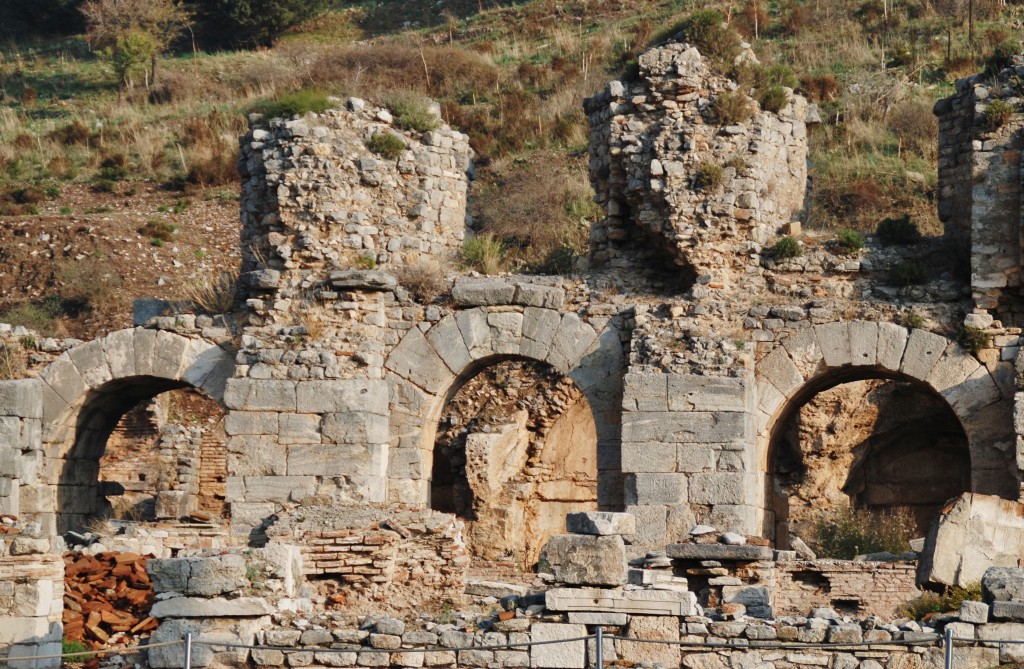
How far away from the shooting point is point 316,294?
1789cm

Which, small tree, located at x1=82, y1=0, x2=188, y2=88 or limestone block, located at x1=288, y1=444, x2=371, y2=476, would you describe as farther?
small tree, located at x1=82, y1=0, x2=188, y2=88

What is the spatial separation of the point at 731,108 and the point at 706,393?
3.32 meters

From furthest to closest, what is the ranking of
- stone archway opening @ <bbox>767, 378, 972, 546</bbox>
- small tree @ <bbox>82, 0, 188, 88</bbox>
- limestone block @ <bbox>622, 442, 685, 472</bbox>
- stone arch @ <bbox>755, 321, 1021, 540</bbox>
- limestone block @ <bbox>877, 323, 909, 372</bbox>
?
small tree @ <bbox>82, 0, 188, 88</bbox>
stone archway opening @ <bbox>767, 378, 972, 546</bbox>
limestone block @ <bbox>877, 323, 909, 372</bbox>
limestone block @ <bbox>622, 442, 685, 472</bbox>
stone arch @ <bbox>755, 321, 1021, 540</bbox>

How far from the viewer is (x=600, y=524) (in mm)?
11797

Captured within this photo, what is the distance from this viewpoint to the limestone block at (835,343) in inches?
668

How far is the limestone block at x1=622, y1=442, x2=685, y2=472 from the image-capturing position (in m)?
16.7

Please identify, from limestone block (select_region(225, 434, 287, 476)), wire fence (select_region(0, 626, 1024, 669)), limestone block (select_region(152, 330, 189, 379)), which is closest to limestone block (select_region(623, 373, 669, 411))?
limestone block (select_region(225, 434, 287, 476))

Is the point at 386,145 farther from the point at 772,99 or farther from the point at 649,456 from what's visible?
the point at 649,456

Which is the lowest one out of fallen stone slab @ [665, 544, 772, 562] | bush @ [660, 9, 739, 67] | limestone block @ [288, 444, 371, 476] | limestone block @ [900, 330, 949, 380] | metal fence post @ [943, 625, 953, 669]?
metal fence post @ [943, 625, 953, 669]

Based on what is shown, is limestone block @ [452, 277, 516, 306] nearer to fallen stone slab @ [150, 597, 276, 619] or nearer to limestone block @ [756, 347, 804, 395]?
limestone block @ [756, 347, 804, 395]

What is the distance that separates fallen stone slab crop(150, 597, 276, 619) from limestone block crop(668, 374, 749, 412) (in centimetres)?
633

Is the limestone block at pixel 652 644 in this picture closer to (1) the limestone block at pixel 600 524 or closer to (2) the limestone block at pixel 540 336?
(1) the limestone block at pixel 600 524

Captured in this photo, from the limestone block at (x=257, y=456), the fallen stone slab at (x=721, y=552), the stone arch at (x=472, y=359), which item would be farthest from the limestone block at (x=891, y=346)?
the limestone block at (x=257, y=456)

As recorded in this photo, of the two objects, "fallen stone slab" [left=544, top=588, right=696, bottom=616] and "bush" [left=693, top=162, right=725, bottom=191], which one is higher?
"bush" [left=693, top=162, right=725, bottom=191]
